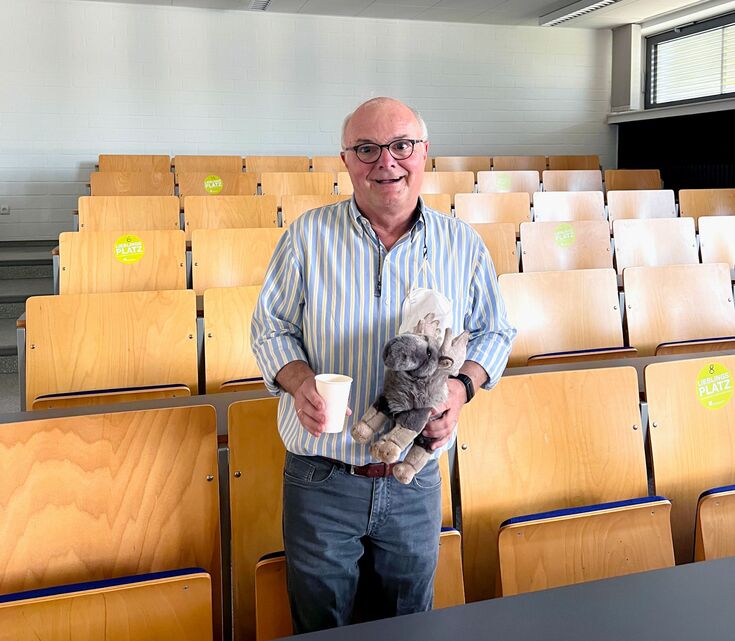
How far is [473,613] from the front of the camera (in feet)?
3.28

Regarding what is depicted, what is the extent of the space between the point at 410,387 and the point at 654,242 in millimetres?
3351

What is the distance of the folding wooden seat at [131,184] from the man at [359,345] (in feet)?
14.8

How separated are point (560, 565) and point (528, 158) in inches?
255

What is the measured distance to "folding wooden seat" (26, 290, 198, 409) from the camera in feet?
7.89

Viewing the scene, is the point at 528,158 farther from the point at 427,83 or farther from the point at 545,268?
the point at 545,268

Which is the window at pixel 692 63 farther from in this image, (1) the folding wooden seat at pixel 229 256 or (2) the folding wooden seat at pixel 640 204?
(1) the folding wooden seat at pixel 229 256

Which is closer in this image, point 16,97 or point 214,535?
point 214,535

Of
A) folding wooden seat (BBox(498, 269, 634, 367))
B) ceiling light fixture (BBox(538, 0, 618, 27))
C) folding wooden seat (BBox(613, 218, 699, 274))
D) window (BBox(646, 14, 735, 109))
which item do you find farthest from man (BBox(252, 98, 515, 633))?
window (BBox(646, 14, 735, 109))

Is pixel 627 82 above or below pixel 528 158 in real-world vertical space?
above

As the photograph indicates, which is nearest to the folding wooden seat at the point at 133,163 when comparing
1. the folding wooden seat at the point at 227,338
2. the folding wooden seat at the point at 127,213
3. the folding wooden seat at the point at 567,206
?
the folding wooden seat at the point at 127,213

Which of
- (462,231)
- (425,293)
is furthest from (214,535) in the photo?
(462,231)

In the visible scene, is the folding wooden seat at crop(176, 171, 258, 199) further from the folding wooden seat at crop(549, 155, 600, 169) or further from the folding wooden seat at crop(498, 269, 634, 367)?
the folding wooden seat at crop(549, 155, 600, 169)

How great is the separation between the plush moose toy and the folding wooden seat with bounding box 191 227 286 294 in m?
2.37

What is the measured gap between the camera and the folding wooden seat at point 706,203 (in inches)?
211
